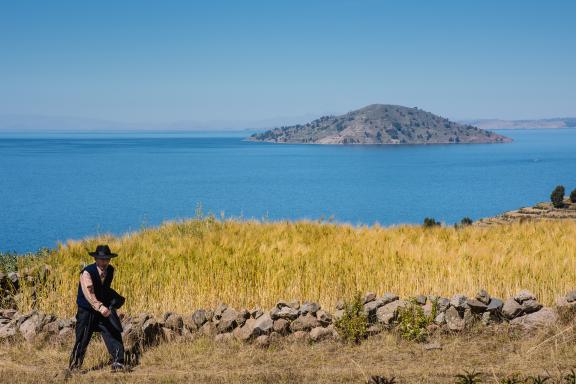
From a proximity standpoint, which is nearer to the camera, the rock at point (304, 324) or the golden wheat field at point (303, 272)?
the rock at point (304, 324)

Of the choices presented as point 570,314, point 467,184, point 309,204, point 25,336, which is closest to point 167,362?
point 25,336

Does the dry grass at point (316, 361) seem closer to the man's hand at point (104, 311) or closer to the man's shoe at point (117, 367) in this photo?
the man's shoe at point (117, 367)

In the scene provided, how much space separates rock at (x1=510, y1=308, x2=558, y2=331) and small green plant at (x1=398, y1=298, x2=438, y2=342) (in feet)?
4.72

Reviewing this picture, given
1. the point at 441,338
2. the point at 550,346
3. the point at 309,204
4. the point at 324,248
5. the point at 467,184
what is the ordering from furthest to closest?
the point at 467,184 → the point at 309,204 → the point at 324,248 → the point at 441,338 → the point at 550,346

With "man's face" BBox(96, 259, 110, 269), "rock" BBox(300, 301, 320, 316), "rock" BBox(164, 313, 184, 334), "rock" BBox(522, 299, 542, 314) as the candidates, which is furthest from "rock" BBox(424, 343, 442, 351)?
"man's face" BBox(96, 259, 110, 269)

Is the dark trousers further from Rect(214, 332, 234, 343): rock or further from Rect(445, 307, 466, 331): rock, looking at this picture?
Rect(445, 307, 466, 331): rock

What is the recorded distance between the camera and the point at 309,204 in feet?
356

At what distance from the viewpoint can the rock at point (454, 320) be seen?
11062mm

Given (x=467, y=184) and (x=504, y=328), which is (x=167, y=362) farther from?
(x=467, y=184)

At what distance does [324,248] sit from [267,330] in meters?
4.94

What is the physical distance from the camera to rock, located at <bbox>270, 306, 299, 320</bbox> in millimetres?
11117

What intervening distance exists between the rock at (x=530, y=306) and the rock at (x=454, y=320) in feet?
3.60

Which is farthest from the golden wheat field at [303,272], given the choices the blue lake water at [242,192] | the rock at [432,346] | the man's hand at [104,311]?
the blue lake water at [242,192]

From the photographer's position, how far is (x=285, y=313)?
11.1 meters
